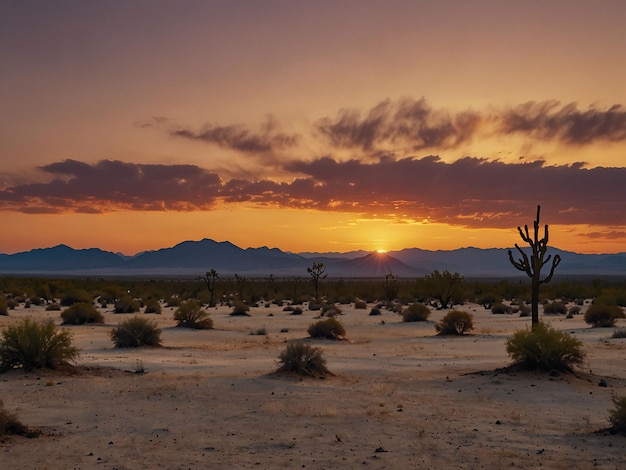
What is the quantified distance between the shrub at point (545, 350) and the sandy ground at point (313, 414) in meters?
0.48

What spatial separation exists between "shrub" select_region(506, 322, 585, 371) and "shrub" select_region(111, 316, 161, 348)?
42.6 feet

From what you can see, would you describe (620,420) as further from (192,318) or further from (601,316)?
(192,318)

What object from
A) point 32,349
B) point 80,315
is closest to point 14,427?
point 32,349

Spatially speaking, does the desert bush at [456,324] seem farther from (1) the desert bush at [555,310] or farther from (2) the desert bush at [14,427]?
(2) the desert bush at [14,427]

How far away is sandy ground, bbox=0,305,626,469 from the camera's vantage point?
32.1ft

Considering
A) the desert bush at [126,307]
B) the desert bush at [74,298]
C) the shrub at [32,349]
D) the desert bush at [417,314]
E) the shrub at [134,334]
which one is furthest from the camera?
the desert bush at [74,298]

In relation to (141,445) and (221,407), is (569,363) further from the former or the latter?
(141,445)

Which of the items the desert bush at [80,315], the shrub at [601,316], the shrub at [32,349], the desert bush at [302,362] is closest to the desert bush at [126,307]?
the desert bush at [80,315]

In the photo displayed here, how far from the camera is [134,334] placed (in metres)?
Result: 24.0

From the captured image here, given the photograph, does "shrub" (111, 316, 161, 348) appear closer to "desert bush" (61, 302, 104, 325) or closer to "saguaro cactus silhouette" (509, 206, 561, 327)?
"desert bush" (61, 302, 104, 325)

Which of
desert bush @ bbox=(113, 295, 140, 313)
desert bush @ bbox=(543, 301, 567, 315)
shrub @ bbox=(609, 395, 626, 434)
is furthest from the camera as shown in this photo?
desert bush @ bbox=(113, 295, 140, 313)

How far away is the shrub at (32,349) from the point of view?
17.2m

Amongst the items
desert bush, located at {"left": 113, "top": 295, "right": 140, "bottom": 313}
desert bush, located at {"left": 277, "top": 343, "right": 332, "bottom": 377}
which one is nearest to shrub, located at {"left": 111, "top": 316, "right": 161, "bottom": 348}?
desert bush, located at {"left": 277, "top": 343, "right": 332, "bottom": 377}

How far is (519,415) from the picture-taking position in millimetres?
12555
